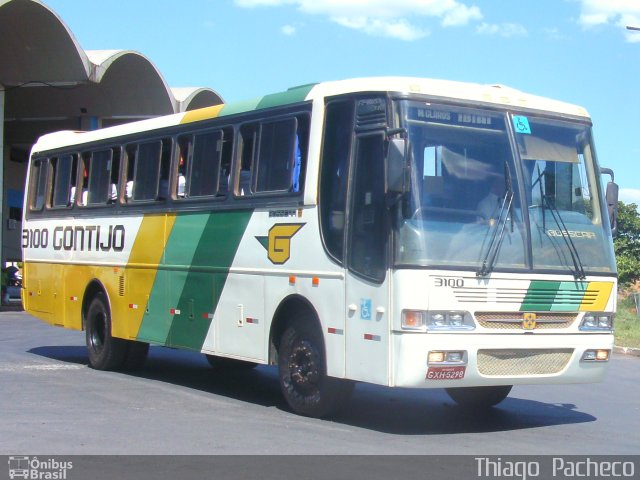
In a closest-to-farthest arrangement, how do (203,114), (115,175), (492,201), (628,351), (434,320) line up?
(434,320)
(492,201)
(203,114)
(115,175)
(628,351)

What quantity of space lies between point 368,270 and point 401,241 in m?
0.50

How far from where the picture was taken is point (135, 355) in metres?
14.3

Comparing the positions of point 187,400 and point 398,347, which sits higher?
point 398,347

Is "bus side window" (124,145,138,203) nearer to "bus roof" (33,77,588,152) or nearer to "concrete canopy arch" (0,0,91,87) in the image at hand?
"bus roof" (33,77,588,152)

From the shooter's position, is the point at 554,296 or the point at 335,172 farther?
the point at 335,172

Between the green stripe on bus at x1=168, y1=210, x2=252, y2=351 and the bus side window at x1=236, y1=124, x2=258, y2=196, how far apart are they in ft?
0.93

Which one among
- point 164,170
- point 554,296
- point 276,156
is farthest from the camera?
point 164,170

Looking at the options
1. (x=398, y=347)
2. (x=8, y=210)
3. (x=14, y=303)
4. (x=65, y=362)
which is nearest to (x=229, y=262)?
(x=398, y=347)

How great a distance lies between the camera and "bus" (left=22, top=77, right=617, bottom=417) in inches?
351

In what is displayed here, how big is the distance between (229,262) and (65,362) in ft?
17.1

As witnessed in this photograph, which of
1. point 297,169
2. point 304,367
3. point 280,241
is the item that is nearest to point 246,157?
point 297,169

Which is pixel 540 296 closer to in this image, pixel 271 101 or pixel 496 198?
pixel 496 198
